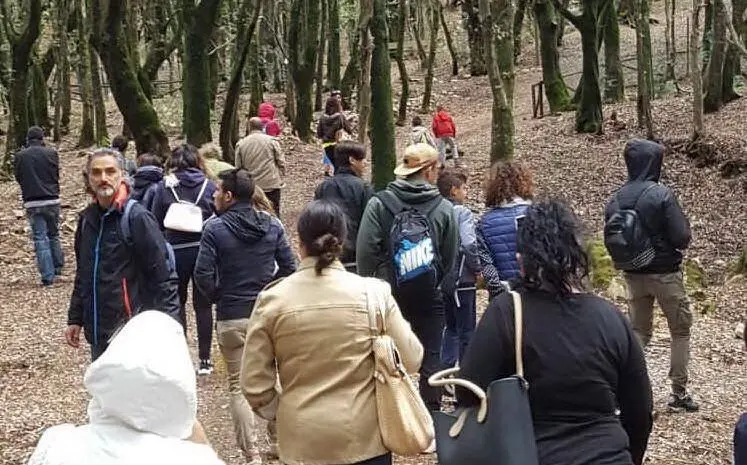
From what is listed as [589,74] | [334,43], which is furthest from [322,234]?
[334,43]

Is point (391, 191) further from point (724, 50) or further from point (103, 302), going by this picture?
point (724, 50)

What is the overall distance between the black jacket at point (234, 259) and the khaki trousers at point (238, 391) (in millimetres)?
79

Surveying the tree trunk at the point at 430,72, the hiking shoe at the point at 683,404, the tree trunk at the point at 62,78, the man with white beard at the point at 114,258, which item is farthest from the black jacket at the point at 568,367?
the tree trunk at the point at 430,72

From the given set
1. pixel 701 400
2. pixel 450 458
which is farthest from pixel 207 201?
pixel 450 458

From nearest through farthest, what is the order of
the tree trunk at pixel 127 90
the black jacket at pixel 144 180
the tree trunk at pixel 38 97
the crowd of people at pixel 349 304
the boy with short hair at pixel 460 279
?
the crowd of people at pixel 349 304
the boy with short hair at pixel 460 279
the black jacket at pixel 144 180
the tree trunk at pixel 127 90
the tree trunk at pixel 38 97

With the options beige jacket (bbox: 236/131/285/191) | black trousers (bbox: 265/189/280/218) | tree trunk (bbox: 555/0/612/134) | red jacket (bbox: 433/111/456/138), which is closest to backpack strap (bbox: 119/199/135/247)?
beige jacket (bbox: 236/131/285/191)

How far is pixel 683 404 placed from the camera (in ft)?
23.7

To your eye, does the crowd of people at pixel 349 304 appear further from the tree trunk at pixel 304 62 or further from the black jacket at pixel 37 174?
the tree trunk at pixel 304 62

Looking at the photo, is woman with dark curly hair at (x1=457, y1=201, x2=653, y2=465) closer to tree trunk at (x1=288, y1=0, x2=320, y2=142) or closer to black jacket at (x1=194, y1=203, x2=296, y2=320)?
black jacket at (x1=194, y1=203, x2=296, y2=320)

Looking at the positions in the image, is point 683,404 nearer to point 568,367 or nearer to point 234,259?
point 234,259

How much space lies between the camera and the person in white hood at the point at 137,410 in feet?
7.92

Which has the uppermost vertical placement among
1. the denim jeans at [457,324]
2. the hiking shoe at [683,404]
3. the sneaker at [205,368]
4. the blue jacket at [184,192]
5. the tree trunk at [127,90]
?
the tree trunk at [127,90]

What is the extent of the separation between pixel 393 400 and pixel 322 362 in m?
0.33

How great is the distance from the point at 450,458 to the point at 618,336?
68cm
